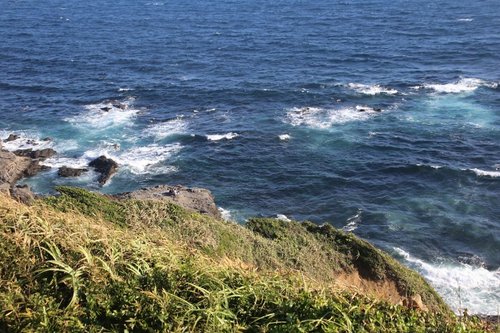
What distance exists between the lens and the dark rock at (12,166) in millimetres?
50506

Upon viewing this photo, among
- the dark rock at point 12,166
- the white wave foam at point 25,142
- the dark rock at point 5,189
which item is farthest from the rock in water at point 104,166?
the dark rock at point 5,189

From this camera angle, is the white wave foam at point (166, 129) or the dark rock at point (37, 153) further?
the white wave foam at point (166, 129)

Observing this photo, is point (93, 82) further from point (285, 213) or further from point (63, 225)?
point (63, 225)

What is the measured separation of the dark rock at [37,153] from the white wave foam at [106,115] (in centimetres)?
851

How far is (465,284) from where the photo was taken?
35625mm

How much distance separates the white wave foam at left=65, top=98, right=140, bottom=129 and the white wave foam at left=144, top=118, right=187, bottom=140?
4.40 metres

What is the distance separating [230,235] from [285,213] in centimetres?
2175

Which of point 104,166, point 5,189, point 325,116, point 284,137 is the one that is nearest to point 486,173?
point 325,116

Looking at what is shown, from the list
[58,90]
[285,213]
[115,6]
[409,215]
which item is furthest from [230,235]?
[115,6]

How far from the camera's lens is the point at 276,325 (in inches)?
339

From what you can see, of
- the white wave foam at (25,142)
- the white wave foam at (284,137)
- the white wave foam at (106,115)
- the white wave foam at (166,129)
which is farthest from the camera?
the white wave foam at (106,115)

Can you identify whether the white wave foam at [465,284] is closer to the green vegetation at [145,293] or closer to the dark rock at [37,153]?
the green vegetation at [145,293]

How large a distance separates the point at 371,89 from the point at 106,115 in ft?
123

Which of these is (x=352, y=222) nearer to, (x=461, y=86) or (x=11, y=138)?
(x=461, y=86)
